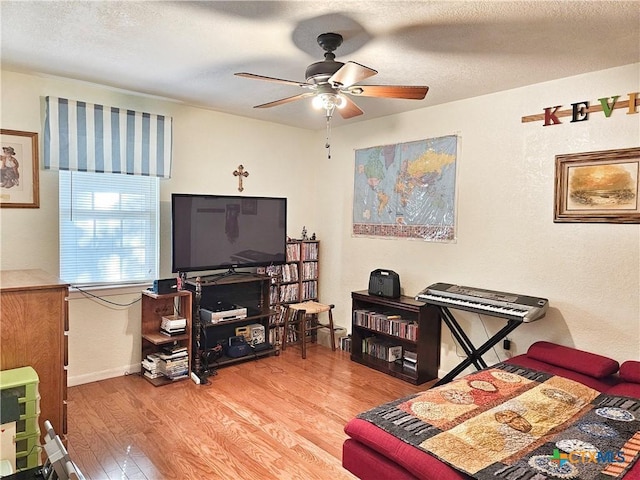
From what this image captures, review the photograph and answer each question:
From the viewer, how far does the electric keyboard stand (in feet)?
9.93

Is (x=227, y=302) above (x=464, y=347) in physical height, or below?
above

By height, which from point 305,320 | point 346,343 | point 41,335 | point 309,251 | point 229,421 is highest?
point 309,251

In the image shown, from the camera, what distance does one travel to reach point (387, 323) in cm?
410

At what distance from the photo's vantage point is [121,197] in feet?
12.4

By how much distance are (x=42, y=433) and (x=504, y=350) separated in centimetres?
339

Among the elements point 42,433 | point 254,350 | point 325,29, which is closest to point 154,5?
point 325,29

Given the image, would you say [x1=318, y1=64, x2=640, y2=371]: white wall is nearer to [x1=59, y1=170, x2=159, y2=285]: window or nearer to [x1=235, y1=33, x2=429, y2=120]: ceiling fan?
[x1=235, y1=33, x2=429, y2=120]: ceiling fan

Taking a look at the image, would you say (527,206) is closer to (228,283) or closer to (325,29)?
(325,29)

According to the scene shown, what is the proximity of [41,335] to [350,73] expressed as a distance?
233 centimetres

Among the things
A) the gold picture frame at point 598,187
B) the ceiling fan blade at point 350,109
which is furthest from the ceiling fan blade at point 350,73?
the gold picture frame at point 598,187

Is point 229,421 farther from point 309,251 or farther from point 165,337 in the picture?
point 309,251

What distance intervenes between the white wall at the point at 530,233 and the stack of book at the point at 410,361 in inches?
11.8

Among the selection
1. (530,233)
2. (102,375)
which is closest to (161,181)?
(102,375)

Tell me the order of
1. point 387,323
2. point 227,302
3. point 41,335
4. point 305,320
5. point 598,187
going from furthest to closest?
1. point 305,320
2. point 227,302
3. point 387,323
4. point 598,187
5. point 41,335
